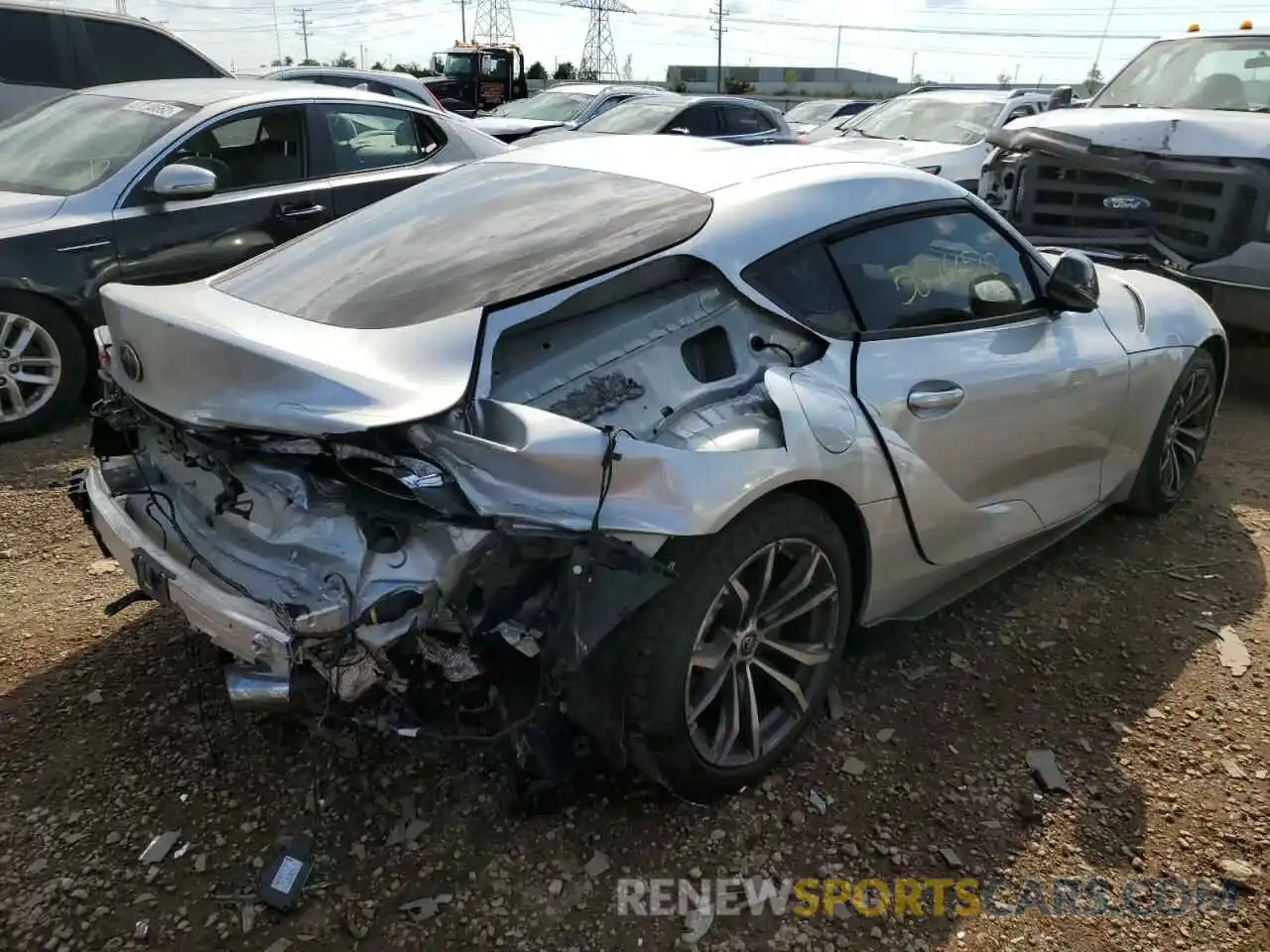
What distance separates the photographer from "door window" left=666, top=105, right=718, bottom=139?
38.4ft

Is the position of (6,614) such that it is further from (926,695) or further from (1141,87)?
(1141,87)

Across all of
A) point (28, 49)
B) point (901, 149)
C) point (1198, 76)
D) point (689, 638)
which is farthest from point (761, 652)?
point (28, 49)

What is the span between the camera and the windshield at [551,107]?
1382 cm

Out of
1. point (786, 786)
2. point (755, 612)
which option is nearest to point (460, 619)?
point (755, 612)

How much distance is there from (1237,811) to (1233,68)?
5.75 meters

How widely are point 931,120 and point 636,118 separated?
3.46 metres

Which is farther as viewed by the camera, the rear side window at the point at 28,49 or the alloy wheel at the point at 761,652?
the rear side window at the point at 28,49

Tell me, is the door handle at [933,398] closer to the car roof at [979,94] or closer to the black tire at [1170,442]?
the black tire at [1170,442]

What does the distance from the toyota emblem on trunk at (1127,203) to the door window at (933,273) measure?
3.28 meters

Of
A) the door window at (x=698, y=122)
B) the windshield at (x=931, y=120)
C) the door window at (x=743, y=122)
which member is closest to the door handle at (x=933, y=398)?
the windshield at (x=931, y=120)

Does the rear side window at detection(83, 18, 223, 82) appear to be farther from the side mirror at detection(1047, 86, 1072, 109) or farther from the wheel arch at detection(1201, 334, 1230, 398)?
the side mirror at detection(1047, 86, 1072, 109)

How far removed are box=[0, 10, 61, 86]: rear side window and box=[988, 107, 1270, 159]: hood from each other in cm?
734

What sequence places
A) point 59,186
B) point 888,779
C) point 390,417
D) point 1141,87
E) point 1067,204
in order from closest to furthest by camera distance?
1. point 390,417
2. point 888,779
3. point 59,186
4. point 1067,204
5. point 1141,87

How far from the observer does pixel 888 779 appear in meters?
2.74
